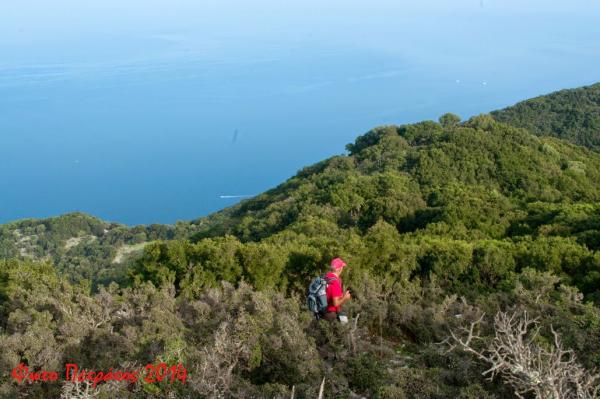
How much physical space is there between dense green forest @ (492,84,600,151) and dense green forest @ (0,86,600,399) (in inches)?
1449

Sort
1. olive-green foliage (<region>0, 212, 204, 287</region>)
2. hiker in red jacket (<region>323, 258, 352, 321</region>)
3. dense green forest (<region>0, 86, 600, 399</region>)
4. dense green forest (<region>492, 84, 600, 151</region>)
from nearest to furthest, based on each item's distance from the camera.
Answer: dense green forest (<region>0, 86, 600, 399</region>)
hiker in red jacket (<region>323, 258, 352, 321</region>)
olive-green foliage (<region>0, 212, 204, 287</region>)
dense green forest (<region>492, 84, 600, 151</region>)

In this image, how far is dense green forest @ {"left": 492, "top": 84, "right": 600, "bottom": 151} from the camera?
5831cm

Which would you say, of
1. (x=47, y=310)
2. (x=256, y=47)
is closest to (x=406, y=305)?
(x=47, y=310)

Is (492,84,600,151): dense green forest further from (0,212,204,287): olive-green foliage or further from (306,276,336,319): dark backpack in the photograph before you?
(306,276,336,319): dark backpack

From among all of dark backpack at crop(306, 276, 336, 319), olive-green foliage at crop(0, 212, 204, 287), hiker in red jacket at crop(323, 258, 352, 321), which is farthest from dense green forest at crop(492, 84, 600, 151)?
dark backpack at crop(306, 276, 336, 319)

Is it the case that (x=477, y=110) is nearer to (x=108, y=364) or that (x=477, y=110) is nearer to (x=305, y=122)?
(x=305, y=122)

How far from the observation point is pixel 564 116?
62406 millimetres

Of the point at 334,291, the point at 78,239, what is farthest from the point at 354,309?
the point at 78,239

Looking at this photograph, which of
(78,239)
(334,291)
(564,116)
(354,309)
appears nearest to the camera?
(334,291)

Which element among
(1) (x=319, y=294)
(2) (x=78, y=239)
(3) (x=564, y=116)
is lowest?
(2) (x=78, y=239)

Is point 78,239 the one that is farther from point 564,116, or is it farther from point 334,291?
point 564,116

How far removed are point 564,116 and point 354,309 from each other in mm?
63993

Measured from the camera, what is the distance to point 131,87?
128750mm

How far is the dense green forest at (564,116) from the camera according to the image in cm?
5831
